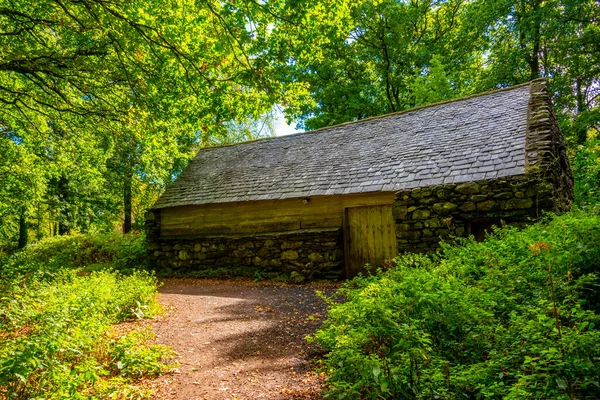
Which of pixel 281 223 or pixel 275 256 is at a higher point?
pixel 281 223

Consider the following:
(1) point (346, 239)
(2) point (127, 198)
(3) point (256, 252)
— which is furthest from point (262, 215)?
(2) point (127, 198)

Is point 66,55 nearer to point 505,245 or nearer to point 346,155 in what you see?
point 346,155

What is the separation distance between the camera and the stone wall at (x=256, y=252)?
34.1ft

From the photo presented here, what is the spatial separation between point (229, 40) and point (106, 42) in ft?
12.9

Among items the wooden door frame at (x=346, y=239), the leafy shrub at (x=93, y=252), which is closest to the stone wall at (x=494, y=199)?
the wooden door frame at (x=346, y=239)

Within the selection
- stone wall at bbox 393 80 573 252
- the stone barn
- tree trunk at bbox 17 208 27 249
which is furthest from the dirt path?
tree trunk at bbox 17 208 27 249

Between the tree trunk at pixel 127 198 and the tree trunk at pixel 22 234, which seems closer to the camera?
the tree trunk at pixel 127 198

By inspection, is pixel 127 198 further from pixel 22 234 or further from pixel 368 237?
pixel 368 237

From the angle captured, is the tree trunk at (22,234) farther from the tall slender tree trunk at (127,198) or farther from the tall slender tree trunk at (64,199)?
the tall slender tree trunk at (127,198)

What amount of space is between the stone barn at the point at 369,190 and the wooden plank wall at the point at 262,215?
0.04 metres

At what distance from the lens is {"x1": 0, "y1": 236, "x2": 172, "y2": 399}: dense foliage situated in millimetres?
3074

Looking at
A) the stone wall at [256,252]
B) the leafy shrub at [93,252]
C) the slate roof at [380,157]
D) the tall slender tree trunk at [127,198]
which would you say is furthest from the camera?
the tall slender tree trunk at [127,198]

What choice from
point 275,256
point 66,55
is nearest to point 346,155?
point 275,256

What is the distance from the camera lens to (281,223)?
11.5m
